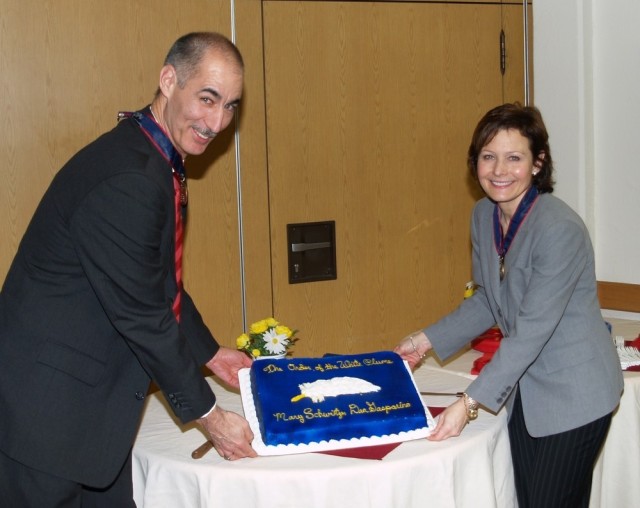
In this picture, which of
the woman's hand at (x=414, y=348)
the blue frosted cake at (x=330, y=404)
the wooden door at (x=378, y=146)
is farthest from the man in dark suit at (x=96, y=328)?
the wooden door at (x=378, y=146)

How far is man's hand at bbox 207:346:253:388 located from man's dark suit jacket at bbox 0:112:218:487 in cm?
55

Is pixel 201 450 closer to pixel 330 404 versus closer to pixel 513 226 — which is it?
pixel 330 404

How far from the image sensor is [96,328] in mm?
1941

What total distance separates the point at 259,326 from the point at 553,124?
241cm

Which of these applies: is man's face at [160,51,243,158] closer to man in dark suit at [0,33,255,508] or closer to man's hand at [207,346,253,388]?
man in dark suit at [0,33,255,508]

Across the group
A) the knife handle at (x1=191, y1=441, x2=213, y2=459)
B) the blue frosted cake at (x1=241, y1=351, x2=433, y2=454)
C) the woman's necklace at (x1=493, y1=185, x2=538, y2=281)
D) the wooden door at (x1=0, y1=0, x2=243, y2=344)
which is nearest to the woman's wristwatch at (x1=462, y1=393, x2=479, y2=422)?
the blue frosted cake at (x1=241, y1=351, x2=433, y2=454)

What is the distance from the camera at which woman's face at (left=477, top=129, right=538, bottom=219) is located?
240 cm

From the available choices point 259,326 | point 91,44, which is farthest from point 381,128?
point 259,326

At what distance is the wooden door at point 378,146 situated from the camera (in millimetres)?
3996

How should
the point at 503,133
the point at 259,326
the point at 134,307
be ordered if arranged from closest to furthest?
the point at 134,307 < the point at 503,133 < the point at 259,326

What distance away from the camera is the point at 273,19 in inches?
154

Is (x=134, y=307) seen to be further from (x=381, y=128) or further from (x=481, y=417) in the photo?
(x=381, y=128)

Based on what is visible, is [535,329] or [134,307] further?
[535,329]

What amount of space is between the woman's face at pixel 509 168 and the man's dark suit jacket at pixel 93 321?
999 mm
